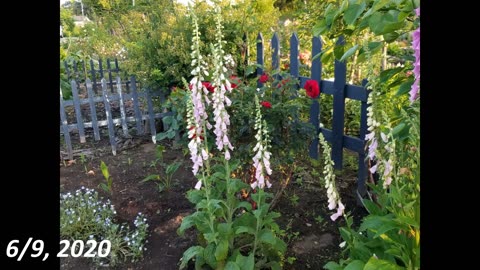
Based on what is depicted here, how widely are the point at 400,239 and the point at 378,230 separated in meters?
0.13

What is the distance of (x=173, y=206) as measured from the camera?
10.7ft

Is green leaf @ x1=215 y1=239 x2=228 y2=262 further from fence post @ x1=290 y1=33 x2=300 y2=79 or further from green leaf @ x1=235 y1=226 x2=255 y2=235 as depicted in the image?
fence post @ x1=290 y1=33 x2=300 y2=79

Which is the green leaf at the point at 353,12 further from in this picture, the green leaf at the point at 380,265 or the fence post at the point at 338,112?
the fence post at the point at 338,112

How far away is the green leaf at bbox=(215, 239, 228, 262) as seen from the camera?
6.79 ft

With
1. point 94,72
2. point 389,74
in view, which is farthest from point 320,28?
point 94,72

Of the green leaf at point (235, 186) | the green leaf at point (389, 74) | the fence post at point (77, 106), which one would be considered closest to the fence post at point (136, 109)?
the fence post at point (77, 106)

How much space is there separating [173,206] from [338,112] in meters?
1.60

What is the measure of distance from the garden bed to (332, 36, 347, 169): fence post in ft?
0.70

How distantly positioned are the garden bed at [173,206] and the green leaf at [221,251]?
51 cm

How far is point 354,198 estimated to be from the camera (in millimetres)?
3273

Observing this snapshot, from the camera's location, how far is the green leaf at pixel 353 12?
1.16m

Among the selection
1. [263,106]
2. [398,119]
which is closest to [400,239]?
[398,119]

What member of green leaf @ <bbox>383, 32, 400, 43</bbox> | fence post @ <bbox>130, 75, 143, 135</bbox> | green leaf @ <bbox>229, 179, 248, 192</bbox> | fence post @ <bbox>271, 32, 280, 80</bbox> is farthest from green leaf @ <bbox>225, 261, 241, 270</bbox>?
fence post @ <bbox>130, 75, 143, 135</bbox>
